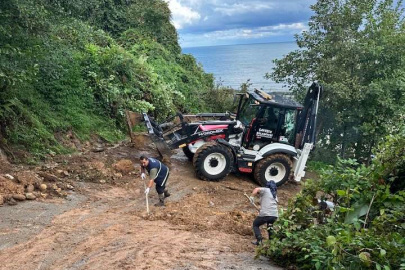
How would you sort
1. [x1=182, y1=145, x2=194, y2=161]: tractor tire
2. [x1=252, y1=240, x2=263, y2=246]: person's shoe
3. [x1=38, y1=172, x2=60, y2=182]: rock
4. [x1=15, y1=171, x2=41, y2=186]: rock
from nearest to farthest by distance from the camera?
1. [x1=252, y1=240, x2=263, y2=246]: person's shoe
2. [x1=15, y1=171, x2=41, y2=186]: rock
3. [x1=38, y1=172, x2=60, y2=182]: rock
4. [x1=182, y1=145, x2=194, y2=161]: tractor tire

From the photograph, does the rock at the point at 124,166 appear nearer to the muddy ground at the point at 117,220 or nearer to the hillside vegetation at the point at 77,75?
the muddy ground at the point at 117,220

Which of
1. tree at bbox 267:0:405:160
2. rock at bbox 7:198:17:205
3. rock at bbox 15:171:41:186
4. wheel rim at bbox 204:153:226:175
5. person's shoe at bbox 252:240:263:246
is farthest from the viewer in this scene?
tree at bbox 267:0:405:160

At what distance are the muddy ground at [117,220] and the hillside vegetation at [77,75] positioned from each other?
1.51 m

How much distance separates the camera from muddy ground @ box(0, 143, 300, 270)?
21.6 feet

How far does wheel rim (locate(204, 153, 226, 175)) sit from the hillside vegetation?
4344 millimetres

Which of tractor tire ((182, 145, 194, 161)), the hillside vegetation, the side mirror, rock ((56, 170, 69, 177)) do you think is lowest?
tractor tire ((182, 145, 194, 161))

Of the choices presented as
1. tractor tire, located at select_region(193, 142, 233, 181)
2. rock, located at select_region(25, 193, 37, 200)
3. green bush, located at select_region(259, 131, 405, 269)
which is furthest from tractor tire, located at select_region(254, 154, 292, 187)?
rock, located at select_region(25, 193, 37, 200)

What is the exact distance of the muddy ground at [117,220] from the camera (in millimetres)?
6582

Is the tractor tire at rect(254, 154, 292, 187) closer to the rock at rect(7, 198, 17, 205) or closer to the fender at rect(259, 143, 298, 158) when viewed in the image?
the fender at rect(259, 143, 298, 158)

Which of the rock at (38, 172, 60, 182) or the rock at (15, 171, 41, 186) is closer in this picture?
the rock at (15, 171, 41, 186)

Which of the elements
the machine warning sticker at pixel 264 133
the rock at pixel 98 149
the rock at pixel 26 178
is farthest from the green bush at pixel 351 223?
the rock at pixel 98 149

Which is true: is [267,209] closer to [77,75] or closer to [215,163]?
[215,163]

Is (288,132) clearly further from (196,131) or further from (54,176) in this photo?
(54,176)

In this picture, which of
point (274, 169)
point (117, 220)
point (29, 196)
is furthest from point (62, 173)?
point (274, 169)
